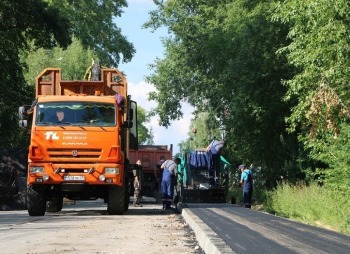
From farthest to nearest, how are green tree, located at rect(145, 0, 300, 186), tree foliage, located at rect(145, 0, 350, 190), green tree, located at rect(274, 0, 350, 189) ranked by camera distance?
green tree, located at rect(145, 0, 300, 186) < tree foliage, located at rect(145, 0, 350, 190) < green tree, located at rect(274, 0, 350, 189)

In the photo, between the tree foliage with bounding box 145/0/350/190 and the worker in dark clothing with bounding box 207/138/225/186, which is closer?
the tree foliage with bounding box 145/0/350/190

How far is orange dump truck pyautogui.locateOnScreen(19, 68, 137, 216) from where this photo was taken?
73.0 feet

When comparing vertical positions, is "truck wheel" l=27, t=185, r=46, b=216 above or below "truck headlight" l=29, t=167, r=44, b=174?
below

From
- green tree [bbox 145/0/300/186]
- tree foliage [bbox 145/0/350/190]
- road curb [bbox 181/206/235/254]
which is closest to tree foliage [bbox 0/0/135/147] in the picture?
tree foliage [bbox 145/0/350/190]

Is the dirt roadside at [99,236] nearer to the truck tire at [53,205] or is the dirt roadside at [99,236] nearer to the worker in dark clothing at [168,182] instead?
the truck tire at [53,205]

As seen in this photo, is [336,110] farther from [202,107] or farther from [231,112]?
[202,107]

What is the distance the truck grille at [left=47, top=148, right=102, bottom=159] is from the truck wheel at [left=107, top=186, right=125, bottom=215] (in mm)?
1424

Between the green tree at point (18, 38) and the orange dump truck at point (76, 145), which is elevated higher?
the green tree at point (18, 38)

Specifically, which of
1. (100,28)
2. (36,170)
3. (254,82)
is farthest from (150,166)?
(100,28)

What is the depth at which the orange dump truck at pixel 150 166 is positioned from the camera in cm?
3728

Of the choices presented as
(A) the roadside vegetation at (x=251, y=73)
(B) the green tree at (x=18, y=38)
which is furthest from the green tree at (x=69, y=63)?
(B) the green tree at (x=18, y=38)

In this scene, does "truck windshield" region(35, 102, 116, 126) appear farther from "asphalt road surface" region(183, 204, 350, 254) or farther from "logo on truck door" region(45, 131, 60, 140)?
"asphalt road surface" region(183, 204, 350, 254)

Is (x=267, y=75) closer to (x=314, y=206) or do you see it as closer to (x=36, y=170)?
(x=314, y=206)

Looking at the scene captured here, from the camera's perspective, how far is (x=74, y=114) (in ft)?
74.2
